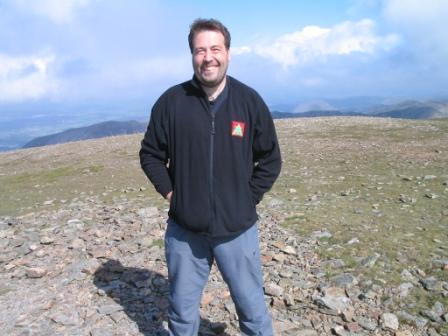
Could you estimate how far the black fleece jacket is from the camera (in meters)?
4.67

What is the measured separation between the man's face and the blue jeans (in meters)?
1.76

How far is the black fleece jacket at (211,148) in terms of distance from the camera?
467 centimetres

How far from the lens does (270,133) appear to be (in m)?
4.96

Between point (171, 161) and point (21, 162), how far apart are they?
3293cm

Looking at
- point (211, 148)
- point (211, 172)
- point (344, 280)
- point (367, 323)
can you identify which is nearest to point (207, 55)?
point (211, 148)

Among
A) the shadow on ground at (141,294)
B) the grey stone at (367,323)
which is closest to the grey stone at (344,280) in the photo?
the grey stone at (367,323)

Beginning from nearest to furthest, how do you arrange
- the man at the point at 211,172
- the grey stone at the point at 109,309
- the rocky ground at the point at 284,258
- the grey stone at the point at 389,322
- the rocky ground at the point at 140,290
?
the man at the point at 211,172
the grey stone at the point at 389,322
the rocky ground at the point at 140,290
the rocky ground at the point at 284,258
the grey stone at the point at 109,309

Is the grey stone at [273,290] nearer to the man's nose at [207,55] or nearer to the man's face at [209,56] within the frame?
the man's face at [209,56]

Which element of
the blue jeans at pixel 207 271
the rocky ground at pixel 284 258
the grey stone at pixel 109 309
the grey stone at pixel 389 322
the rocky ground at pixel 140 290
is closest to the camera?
the blue jeans at pixel 207 271

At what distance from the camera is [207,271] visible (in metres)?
5.21

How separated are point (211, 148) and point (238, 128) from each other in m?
0.36

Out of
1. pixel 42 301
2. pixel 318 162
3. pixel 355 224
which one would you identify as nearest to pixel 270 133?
pixel 42 301

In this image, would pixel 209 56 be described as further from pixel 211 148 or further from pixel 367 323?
pixel 367 323

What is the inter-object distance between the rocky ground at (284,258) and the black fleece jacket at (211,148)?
2.67 metres
